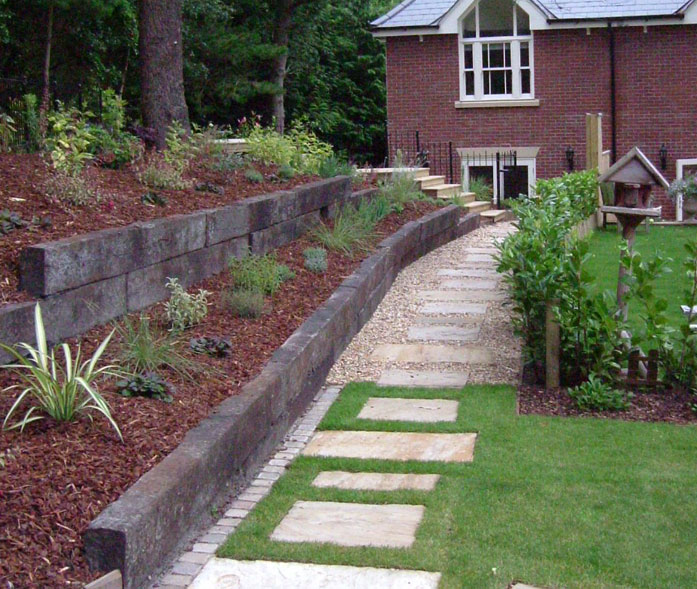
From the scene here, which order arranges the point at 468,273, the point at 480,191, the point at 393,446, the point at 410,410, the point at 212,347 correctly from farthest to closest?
1. the point at 480,191
2. the point at 468,273
3. the point at 410,410
4. the point at 212,347
5. the point at 393,446

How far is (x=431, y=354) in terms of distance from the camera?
313 inches

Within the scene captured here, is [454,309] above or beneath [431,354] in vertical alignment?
above

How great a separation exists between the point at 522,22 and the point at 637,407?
15.1m

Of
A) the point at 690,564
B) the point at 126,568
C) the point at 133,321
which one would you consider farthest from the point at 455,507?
the point at 133,321

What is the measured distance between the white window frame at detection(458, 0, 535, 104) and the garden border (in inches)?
490

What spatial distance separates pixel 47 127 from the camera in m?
9.40

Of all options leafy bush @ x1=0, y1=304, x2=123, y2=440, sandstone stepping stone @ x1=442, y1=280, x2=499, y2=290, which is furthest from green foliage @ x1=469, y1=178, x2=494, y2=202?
leafy bush @ x1=0, y1=304, x2=123, y2=440

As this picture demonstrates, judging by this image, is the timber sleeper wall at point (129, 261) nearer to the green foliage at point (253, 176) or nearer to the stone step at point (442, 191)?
the green foliage at point (253, 176)

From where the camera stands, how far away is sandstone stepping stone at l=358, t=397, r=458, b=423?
21.0ft

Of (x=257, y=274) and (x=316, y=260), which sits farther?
(x=316, y=260)

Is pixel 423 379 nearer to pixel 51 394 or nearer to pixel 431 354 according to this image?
pixel 431 354

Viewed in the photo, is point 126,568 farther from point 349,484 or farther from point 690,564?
point 690,564

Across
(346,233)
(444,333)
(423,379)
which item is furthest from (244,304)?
(346,233)

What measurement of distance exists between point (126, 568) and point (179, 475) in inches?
24.0
